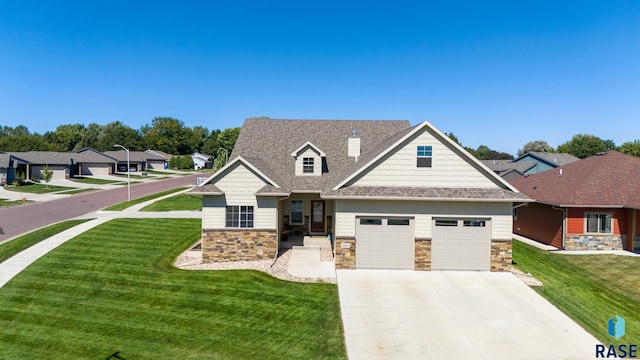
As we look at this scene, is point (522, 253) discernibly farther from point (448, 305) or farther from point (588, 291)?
point (448, 305)

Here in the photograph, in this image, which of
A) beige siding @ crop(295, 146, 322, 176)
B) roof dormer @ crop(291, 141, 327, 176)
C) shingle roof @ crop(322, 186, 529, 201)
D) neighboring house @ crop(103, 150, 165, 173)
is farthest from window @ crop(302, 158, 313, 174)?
neighboring house @ crop(103, 150, 165, 173)

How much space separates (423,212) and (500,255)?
3897mm

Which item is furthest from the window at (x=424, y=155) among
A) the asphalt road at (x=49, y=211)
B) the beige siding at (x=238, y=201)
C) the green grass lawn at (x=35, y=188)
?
the green grass lawn at (x=35, y=188)

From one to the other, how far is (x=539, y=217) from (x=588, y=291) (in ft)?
32.2

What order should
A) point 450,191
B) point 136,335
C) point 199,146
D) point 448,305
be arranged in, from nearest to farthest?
point 136,335
point 448,305
point 450,191
point 199,146

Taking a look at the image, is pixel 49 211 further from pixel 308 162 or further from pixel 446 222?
pixel 446 222

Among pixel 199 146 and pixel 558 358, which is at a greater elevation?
pixel 199 146

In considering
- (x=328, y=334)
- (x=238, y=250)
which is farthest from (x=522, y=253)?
(x=238, y=250)

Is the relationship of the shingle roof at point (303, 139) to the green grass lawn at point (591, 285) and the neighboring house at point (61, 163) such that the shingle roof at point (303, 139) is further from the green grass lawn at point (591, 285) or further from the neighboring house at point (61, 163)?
the neighboring house at point (61, 163)

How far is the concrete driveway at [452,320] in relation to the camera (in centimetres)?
888

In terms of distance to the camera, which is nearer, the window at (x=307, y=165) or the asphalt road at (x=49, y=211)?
the window at (x=307, y=165)

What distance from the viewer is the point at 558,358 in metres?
8.59

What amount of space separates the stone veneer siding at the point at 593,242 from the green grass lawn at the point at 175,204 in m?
26.4

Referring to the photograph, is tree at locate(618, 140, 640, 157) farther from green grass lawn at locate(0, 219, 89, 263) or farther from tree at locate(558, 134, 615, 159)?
green grass lawn at locate(0, 219, 89, 263)
